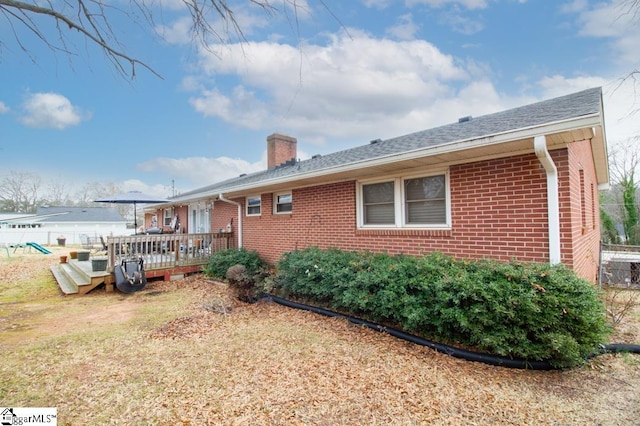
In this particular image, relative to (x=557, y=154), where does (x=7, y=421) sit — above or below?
below

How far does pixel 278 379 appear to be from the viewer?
3.43m

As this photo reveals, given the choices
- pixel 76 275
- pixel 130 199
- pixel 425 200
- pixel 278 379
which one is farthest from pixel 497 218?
pixel 130 199

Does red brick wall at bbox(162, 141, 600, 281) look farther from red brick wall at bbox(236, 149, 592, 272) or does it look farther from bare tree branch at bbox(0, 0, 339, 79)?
bare tree branch at bbox(0, 0, 339, 79)

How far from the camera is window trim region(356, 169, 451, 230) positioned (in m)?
5.32

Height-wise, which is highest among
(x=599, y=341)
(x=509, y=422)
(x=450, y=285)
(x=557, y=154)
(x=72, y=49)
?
(x=72, y=49)

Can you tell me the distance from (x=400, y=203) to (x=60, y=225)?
4238 cm

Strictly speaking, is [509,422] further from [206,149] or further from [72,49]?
[206,149]

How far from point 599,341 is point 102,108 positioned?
13205 millimetres

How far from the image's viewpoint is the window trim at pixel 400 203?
532 centimetres

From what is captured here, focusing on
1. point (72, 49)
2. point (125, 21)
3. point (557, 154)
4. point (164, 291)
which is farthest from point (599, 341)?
point (164, 291)

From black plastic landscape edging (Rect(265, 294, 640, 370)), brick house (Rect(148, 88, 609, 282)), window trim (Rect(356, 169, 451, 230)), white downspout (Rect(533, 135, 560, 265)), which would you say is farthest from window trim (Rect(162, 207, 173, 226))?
white downspout (Rect(533, 135, 560, 265))

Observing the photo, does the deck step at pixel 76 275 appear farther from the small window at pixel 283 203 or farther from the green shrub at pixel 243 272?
the small window at pixel 283 203

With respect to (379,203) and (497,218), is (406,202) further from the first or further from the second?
(497,218)

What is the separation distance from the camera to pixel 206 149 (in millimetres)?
18078
